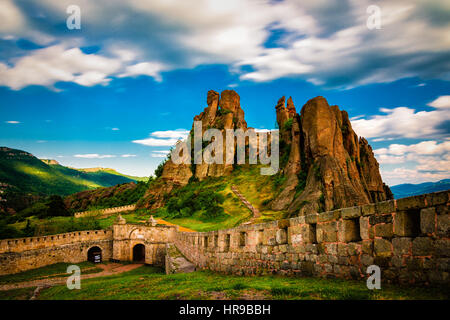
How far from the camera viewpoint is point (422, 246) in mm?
5359


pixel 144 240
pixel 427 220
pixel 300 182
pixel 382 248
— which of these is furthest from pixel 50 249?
pixel 427 220

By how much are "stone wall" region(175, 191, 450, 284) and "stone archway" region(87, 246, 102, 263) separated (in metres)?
47.1

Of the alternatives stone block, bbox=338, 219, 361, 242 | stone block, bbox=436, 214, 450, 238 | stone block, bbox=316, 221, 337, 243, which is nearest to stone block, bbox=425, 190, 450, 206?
stone block, bbox=436, 214, 450, 238

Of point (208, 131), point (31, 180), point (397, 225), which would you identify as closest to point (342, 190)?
point (397, 225)

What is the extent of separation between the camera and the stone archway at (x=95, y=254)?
50.0m

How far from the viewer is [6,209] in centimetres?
7981

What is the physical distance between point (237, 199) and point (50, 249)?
96.5 ft

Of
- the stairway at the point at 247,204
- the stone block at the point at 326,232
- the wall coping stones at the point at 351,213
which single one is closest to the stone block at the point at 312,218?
the stone block at the point at 326,232

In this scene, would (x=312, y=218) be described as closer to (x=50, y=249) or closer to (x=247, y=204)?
(x=247, y=204)

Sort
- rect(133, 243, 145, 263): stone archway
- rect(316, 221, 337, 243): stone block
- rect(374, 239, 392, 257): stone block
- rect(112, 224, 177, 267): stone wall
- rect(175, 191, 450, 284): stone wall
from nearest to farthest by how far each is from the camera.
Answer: rect(175, 191, 450, 284): stone wall
rect(374, 239, 392, 257): stone block
rect(316, 221, 337, 243): stone block
rect(112, 224, 177, 267): stone wall
rect(133, 243, 145, 263): stone archway

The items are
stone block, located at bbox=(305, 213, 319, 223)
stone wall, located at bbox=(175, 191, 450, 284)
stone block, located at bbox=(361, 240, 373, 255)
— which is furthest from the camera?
stone block, located at bbox=(305, 213, 319, 223)

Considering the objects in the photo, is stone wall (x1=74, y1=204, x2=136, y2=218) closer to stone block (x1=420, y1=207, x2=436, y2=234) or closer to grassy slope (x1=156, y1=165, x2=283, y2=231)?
grassy slope (x1=156, y1=165, x2=283, y2=231)

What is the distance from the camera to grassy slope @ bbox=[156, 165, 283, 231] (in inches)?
1629
